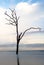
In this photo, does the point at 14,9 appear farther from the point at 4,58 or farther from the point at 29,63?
the point at 4,58

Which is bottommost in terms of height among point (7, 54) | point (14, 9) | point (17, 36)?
point (7, 54)

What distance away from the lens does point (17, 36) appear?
17.6 ft

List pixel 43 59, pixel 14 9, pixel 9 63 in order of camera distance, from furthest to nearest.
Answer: pixel 43 59 → pixel 9 63 → pixel 14 9

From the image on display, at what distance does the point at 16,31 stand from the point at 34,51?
6.36ft

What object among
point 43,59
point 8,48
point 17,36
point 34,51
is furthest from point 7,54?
point 17,36

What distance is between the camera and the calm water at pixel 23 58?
18.7ft

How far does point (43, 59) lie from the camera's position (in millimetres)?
6090

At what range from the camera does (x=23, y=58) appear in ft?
20.7

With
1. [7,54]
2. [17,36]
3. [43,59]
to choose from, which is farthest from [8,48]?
[17,36]

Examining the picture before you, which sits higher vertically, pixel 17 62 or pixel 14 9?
pixel 14 9

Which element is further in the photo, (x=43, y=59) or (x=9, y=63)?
(x=43, y=59)

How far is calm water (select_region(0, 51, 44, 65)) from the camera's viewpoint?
18.7ft

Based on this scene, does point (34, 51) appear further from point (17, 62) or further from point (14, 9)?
point (14, 9)

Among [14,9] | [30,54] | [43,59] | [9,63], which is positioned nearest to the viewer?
[14,9]
